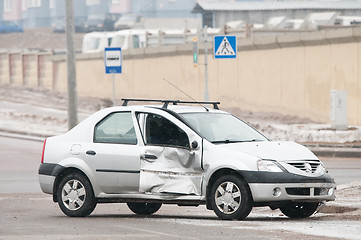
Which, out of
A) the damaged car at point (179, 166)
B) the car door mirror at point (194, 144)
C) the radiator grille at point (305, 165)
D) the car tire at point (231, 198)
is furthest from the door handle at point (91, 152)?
the radiator grille at point (305, 165)

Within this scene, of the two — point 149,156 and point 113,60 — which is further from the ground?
point 113,60

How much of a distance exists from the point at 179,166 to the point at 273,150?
4.00 feet

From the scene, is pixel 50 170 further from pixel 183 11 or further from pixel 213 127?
pixel 183 11

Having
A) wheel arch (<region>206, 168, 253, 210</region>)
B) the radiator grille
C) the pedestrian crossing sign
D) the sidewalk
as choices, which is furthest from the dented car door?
the pedestrian crossing sign

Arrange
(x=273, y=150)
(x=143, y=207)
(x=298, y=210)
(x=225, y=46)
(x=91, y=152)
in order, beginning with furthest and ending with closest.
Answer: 1. (x=225, y=46)
2. (x=143, y=207)
3. (x=91, y=152)
4. (x=298, y=210)
5. (x=273, y=150)

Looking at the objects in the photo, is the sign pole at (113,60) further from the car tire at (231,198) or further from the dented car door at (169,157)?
the car tire at (231,198)

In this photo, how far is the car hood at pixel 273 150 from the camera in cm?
1223

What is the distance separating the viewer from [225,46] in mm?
29719

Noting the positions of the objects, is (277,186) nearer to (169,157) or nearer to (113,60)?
(169,157)

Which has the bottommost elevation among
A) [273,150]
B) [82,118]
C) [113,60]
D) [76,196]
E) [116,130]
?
[82,118]

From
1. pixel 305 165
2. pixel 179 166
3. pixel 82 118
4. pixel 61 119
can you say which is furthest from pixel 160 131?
pixel 61 119

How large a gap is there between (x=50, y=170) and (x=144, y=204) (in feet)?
4.50

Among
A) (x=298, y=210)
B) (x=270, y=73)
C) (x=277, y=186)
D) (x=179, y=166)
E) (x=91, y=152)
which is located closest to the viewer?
(x=277, y=186)

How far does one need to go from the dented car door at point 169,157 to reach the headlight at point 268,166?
85 centimetres
